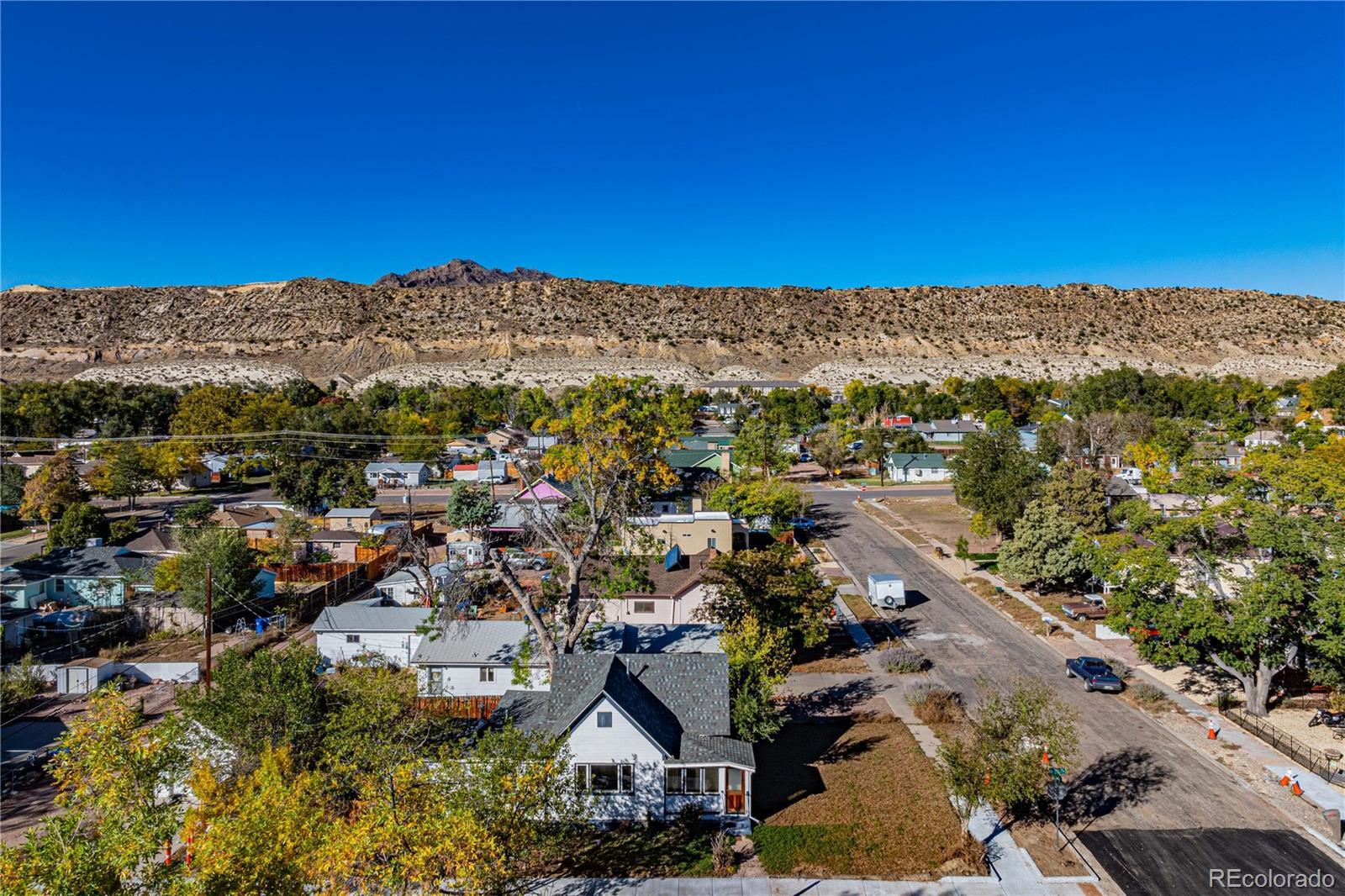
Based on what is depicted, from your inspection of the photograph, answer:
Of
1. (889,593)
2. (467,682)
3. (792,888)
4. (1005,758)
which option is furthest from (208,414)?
(1005,758)

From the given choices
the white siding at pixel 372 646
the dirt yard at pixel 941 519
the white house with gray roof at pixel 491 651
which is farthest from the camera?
the dirt yard at pixel 941 519

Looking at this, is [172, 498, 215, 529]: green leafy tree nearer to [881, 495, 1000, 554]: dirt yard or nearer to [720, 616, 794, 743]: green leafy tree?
[720, 616, 794, 743]: green leafy tree

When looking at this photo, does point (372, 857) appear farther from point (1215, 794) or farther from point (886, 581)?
point (886, 581)

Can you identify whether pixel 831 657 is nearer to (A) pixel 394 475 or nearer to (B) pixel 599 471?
(B) pixel 599 471

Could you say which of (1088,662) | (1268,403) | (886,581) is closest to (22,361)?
(886,581)

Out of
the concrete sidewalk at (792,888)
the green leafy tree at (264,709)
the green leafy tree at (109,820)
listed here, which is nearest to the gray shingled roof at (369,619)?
the green leafy tree at (264,709)

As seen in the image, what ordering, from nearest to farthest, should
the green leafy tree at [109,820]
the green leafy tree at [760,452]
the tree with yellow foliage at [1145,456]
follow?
the green leafy tree at [109,820] → the tree with yellow foliage at [1145,456] → the green leafy tree at [760,452]

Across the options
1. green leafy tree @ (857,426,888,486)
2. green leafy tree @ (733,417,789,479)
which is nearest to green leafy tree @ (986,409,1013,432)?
green leafy tree @ (857,426,888,486)

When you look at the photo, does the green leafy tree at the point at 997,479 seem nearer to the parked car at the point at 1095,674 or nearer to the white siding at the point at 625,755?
the parked car at the point at 1095,674
